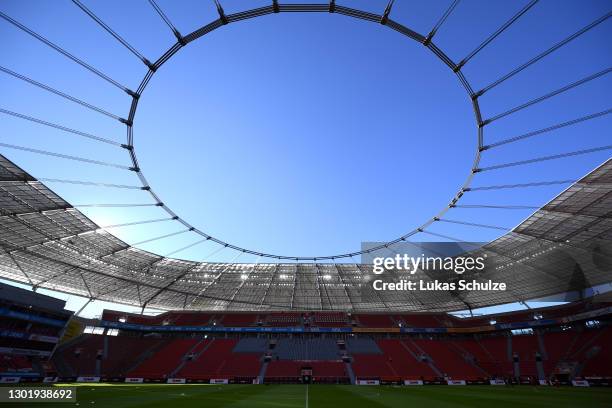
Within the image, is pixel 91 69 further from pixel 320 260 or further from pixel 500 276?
pixel 500 276

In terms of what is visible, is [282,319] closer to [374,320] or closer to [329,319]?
[329,319]

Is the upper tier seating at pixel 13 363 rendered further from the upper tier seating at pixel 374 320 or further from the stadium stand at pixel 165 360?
the upper tier seating at pixel 374 320

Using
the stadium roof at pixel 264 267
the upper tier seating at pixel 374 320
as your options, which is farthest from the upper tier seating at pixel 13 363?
the upper tier seating at pixel 374 320

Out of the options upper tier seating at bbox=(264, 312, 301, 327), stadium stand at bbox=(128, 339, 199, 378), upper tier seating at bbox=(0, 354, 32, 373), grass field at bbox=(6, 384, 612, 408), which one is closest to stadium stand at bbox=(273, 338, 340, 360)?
upper tier seating at bbox=(264, 312, 301, 327)

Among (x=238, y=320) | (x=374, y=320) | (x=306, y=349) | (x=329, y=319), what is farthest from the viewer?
(x=238, y=320)

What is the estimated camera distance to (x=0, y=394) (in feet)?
59.0

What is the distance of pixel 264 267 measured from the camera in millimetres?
55406

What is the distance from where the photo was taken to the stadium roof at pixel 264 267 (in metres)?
33.6

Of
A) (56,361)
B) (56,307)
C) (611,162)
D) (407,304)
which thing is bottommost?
(56,361)

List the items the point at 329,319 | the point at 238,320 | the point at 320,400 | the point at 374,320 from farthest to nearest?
1. the point at 238,320
2. the point at 329,319
3. the point at 374,320
4. the point at 320,400

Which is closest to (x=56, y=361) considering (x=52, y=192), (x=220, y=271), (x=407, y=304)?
(x=220, y=271)

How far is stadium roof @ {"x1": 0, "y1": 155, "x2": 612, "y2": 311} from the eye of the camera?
33.6 meters

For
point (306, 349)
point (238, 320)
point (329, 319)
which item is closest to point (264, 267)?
point (306, 349)

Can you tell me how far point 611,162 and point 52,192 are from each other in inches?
1798
